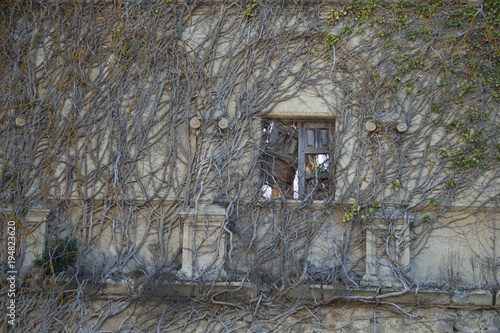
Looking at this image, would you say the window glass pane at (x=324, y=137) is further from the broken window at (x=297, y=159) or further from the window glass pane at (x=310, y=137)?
the window glass pane at (x=310, y=137)

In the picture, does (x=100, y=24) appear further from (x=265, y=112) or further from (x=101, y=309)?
(x=101, y=309)

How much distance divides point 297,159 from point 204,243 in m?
1.65

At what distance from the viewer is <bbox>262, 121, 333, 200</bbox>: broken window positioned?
8.16m

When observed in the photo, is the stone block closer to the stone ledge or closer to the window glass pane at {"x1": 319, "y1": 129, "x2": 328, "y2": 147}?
the stone ledge

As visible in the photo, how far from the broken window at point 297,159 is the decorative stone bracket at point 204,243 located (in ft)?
2.56

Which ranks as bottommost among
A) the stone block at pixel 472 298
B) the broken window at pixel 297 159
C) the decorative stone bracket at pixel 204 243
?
the stone block at pixel 472 298

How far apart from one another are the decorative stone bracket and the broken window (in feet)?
2.56

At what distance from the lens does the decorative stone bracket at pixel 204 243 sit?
757 centimetres

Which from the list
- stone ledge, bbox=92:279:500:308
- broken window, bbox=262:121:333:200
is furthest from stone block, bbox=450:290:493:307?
broken window, bbox=262:121:333:200

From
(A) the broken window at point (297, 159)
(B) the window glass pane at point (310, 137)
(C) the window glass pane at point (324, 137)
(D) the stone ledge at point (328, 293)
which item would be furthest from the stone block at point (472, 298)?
(B) the window glass pane at point (310, 137)

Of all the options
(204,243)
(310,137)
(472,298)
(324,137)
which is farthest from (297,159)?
(472,298)

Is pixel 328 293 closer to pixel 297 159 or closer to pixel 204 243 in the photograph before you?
pixel 204 243

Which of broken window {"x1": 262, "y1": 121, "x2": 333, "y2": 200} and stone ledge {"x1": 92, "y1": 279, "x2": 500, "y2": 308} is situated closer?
stone ledge {"x1": 92, "y1": 279, "x2": 500, "y2": 308}

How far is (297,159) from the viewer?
8.32 m
